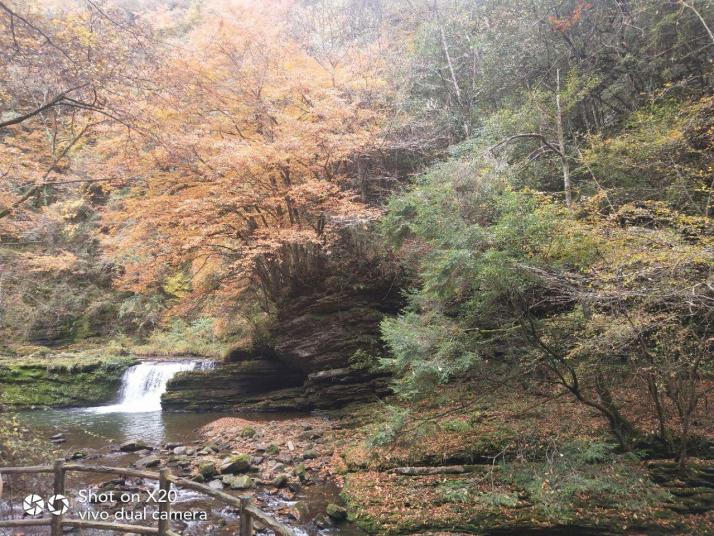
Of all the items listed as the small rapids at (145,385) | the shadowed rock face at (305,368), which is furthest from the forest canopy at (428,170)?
the small rapids at (145,385)

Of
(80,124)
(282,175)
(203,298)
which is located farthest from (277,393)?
(80,124)

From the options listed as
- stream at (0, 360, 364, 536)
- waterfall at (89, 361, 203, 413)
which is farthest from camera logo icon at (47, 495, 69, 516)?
waterfall at (89, 361, 203, 413)

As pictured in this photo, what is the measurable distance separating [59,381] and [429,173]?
604 inches

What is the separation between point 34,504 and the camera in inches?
220

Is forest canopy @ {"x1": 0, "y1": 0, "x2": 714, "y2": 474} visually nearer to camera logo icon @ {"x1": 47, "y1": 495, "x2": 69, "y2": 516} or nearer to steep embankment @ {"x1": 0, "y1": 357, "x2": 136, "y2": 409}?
steep embankment @ {"x1": 0, "y1": 357, "x2": 136, "y2": 409}

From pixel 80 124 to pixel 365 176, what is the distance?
8.24 m

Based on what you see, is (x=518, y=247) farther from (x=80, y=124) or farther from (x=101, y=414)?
(x=101, y=414)

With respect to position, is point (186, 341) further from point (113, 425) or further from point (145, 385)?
point (113, 425)

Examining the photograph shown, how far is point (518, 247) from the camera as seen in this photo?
6.94 metres

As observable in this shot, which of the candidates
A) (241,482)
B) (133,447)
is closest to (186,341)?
(133,447)

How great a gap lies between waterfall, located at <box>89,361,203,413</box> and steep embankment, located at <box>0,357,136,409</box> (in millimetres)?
482

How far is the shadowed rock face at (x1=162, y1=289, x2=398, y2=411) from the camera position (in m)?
12.8

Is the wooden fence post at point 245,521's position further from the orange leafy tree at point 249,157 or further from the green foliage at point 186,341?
the green foliage at point 186,341

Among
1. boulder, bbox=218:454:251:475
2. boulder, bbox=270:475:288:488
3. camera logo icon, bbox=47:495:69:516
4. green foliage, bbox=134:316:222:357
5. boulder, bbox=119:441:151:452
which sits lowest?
boulder, bbox=270:475:288:488
